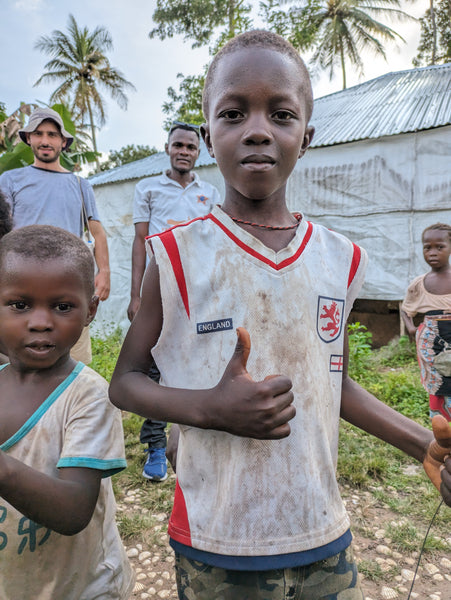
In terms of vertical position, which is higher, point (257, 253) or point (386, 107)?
point (386, 107)

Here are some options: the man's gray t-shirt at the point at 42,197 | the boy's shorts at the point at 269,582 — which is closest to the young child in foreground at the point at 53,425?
the boy's shorts at the point at 269,582

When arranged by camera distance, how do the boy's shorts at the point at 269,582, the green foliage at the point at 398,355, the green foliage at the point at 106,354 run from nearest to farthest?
1. the boy's shorts at the point at 269,582
2. the green foliage at the point at 106,354
3. the green foliage at the point at 398,355

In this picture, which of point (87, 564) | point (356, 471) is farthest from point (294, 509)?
point (356, 471)

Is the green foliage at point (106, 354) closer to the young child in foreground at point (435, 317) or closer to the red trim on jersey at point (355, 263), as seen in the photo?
the young child in foreground at point (435, 317)

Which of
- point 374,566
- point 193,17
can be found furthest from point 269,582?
point 193,17

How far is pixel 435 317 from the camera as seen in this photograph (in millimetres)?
3748

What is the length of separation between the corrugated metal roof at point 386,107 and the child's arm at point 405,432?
579 centimetres

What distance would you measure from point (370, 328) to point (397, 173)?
2.59 metres

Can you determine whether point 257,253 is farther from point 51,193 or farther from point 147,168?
point 147,168

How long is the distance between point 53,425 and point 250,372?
467mm

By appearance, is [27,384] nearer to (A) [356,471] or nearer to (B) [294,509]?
(B) [294,509]

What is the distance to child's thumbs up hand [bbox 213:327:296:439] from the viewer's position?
77 cm

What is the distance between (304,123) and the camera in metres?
1.02

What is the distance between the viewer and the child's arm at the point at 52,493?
2.75 feet
